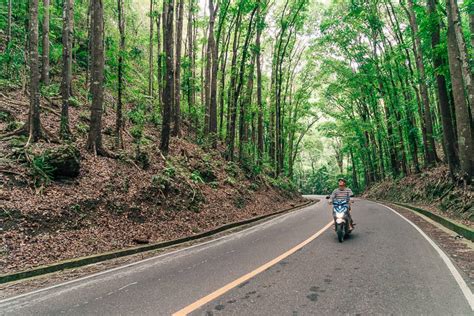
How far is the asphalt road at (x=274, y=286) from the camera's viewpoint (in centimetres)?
389

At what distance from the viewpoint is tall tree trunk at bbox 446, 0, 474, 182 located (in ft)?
37.2

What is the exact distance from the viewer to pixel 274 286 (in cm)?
462

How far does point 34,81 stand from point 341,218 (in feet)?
34.6

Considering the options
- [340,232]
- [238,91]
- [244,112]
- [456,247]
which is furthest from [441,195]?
[244,112]

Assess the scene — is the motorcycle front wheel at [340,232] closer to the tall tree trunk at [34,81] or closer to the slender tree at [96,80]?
the slender tree at [96,80]

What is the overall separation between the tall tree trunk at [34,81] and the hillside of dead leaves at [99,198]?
0.44 metres

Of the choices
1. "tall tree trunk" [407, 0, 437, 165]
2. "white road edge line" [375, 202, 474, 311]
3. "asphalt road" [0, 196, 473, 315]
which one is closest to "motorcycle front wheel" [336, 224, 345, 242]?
"asphalt road" [0, 196, 473, 315]

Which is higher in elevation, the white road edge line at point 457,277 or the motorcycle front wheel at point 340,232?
the motorcycle front wheel at point 340,232

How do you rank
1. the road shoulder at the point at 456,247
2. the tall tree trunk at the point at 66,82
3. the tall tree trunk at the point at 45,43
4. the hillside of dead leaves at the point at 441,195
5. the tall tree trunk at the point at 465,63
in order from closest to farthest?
the road shoulder at the point at 456,247 < the tall tree trunk at the point at 465,63 < the hillside of dead leaves at the point at 441,195 < the tall tree trunk at the point at 66,82 < the tall tree trunk at the point at 45,43

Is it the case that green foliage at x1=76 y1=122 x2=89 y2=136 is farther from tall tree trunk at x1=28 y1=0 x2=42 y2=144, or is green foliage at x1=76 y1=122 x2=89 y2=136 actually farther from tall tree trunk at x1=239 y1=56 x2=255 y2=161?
tall tree trunk at x1=239 y1=56 x2=255 y2=161

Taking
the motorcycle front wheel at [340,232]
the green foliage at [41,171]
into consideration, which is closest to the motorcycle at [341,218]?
the motorcycle front wheel at [340,232]

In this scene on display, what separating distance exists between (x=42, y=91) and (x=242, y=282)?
13386 mm

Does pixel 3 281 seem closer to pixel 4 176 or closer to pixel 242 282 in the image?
pixel 4 176

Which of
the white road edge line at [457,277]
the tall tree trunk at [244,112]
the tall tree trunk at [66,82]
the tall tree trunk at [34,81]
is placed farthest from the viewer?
the tall tree trunk at [244,112]
